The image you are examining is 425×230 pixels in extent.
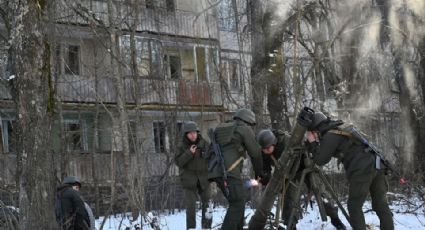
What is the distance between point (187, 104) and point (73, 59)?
4.29 metres

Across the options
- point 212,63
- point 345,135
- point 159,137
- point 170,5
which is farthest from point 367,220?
point 170,5

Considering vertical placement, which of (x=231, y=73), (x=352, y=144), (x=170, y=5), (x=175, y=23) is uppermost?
(x=170, y=5)

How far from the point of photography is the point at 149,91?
67.1 feet

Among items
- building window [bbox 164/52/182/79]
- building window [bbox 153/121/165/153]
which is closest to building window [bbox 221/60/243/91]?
building window [bbox 164/52/182/79]

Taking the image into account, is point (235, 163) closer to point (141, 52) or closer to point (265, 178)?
point (265, 178)

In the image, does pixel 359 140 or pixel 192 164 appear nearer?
pixel 359 140

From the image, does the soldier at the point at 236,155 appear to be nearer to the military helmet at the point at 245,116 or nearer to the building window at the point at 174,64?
the military helmet at the point at 245,116

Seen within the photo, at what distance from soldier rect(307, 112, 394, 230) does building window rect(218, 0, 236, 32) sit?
16.3 metres

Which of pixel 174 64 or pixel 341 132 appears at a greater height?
pixel 174 64

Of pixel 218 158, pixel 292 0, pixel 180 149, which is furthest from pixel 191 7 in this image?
pixel 218 158

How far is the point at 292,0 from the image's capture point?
17375 millimetres

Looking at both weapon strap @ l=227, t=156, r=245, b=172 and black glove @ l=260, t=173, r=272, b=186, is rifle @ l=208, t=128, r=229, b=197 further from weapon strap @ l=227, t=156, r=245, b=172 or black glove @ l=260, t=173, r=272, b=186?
black glove @ l=260, t=173, r=272, b=186

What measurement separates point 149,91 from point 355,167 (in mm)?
13771

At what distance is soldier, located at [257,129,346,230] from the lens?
27.2ft
